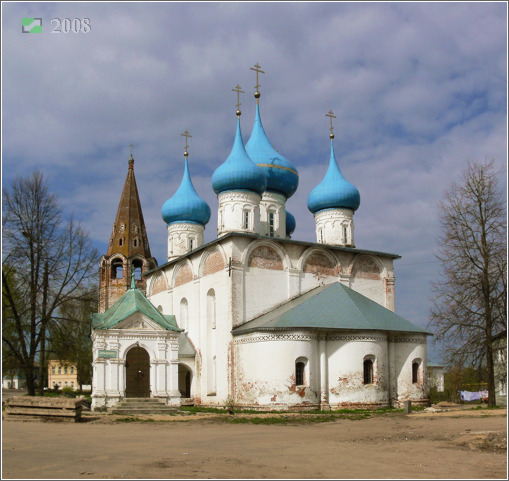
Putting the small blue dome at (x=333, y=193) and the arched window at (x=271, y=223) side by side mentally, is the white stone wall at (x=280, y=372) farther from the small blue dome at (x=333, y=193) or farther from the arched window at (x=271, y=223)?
the small blue dome at (x=333, y=193)

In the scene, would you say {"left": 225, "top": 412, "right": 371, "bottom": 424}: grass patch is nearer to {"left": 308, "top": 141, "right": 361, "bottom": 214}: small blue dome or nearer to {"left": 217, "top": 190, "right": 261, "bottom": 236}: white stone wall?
{"left": 217, "top": 190, "right": 261, "bottom": 236}: white stone wall

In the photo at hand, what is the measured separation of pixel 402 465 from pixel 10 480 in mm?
5115

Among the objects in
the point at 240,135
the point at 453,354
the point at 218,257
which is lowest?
the point at 453,354

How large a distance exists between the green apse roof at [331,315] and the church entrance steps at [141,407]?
361cm

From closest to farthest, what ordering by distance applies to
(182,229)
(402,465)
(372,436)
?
(402,465)
(372,436)
(182,229)

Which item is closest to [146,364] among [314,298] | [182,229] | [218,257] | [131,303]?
[131,303]

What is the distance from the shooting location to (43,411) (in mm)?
16984

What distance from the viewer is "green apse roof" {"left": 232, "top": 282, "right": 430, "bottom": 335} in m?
21.1

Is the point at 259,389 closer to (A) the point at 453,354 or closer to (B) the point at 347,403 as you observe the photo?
(B) the point at 347,403

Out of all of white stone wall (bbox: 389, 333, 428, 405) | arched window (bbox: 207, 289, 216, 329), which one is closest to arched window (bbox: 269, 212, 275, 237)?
arched window (bbox: 207, 289, 216, 329)

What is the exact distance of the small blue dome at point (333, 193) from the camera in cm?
2858

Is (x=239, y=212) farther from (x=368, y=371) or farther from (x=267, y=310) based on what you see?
(x=368, y=371)

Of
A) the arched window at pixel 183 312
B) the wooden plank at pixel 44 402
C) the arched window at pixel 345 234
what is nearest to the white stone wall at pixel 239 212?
the arched window at pixel 183 312

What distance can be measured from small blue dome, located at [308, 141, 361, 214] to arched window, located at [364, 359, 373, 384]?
355 inches
